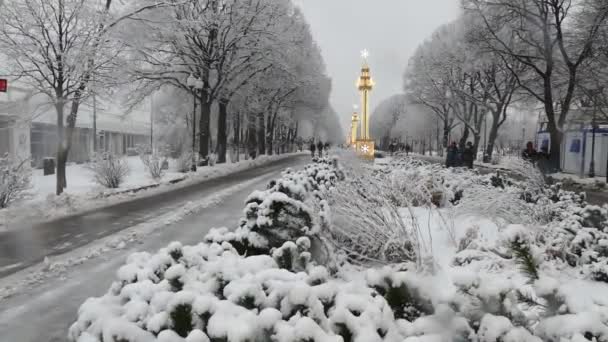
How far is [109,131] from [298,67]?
21.3 meters

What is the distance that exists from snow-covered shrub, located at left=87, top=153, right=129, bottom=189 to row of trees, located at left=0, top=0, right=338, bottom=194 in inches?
44.8

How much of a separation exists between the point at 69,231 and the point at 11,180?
324cm

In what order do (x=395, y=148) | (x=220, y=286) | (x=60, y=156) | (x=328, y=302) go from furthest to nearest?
(x=395, y=148)
(x=60, y=156)
(x=220, y=286)
(x=328, y=302)

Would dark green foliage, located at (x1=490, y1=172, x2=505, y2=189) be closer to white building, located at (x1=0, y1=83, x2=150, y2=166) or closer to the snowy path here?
the snowy path

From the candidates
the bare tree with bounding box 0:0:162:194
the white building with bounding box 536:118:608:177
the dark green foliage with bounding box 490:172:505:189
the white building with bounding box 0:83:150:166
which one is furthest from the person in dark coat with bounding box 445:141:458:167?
the bare tree with bounding box 0:0:162:194

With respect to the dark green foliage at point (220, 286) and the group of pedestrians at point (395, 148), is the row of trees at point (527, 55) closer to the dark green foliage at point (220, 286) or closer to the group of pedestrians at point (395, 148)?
the group of pedestrians at point (395, 148)

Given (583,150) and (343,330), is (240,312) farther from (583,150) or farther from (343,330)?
(583,150)

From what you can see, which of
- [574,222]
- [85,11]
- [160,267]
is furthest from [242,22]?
[160,267]

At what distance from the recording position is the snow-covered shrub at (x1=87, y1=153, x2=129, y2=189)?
15578mm

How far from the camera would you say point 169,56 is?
86.2ft

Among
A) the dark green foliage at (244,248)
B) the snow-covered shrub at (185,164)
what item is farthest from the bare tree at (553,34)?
the dark green foliage at (244,248)

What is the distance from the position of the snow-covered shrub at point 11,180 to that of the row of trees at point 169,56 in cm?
258

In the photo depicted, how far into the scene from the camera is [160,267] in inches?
105

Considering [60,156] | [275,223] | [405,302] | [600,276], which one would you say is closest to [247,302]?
[405,302]
